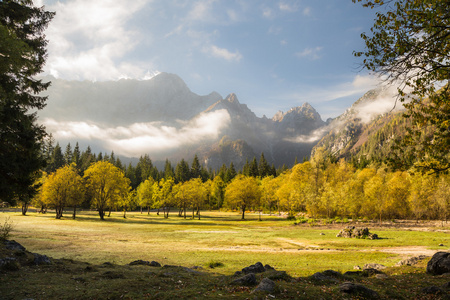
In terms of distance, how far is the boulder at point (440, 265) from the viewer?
40.7 ft

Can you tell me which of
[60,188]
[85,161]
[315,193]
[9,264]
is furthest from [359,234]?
[85,161]

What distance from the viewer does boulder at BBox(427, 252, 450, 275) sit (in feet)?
40.7

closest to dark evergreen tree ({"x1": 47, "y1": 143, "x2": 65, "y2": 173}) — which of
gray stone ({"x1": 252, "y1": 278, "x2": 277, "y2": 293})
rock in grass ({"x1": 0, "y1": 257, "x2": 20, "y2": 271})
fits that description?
rock in grass ({"x1": 0, "y1": 257, "x2": 20, "y2": 271})

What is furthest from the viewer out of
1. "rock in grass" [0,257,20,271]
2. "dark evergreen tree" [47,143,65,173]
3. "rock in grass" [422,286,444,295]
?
"dark evergreen tree" [47,143,65,173]

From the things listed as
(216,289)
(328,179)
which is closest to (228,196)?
(328,179)

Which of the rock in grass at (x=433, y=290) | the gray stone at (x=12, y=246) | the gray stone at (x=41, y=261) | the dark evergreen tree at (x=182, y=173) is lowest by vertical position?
the gray stone at (x=41, y=261)

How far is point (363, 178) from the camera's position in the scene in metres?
83.9

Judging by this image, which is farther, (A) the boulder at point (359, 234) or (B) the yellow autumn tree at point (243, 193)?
(B) the yellow autumn tree at point (243, 193)

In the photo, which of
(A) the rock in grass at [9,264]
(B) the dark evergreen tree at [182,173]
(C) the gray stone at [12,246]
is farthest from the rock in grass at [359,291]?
(B) the dark evergreen tree at [182,173]

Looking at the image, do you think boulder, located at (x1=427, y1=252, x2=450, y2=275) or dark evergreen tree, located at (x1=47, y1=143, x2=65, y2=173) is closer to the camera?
boulder, located at (x1=427, y1=252, x2=450, y2=275)

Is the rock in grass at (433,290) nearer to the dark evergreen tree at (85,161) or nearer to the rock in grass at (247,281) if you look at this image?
the rock in grass at (247,281)

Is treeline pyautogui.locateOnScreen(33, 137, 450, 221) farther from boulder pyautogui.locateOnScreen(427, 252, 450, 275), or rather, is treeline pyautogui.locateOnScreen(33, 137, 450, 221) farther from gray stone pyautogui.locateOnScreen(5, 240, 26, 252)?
gray stone pyautogui.locateOnScreen(5, 240, 26, 252)

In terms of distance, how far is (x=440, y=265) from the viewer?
12.6 m

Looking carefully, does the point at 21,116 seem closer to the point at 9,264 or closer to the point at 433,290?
the point at 9,264
